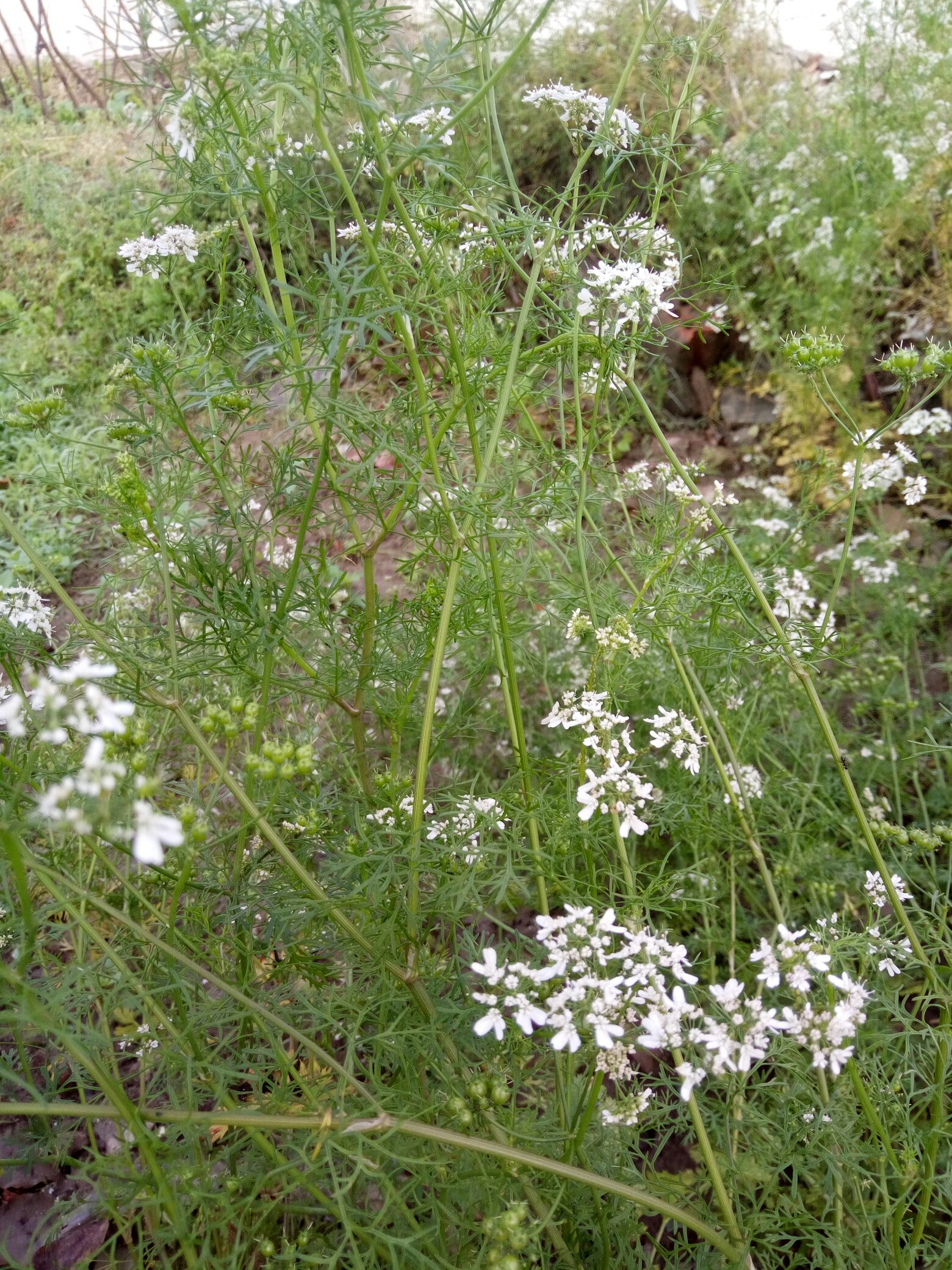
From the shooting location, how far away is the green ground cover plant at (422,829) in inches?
51.9

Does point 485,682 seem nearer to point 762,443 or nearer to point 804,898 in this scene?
point 804,898

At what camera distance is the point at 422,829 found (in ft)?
5.36

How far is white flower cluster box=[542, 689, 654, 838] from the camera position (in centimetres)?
144

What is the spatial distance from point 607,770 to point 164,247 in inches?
52.8

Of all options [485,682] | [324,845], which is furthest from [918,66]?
[324,845]

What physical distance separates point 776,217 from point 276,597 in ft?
12.2

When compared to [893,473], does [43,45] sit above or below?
above

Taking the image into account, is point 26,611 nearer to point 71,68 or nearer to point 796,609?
point 796,609

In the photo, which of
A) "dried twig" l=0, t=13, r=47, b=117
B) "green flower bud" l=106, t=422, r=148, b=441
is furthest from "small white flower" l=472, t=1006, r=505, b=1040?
"dried twig" l=0, t=13, r=47, b=117

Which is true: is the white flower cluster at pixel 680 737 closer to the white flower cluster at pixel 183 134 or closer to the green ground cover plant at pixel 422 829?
the green ground cover plant at pixel 422 829

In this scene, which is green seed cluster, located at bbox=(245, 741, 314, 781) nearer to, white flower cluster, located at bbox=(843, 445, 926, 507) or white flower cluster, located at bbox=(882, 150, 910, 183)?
white flower cluster, located at bbox=(843, 445, 926, 507)

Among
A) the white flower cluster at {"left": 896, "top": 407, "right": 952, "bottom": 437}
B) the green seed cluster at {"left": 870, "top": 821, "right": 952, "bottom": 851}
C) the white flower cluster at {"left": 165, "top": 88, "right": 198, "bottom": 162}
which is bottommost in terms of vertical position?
the green seed cluster at {"left": 870, "top": 821, "right": 952, "bottom": 851}

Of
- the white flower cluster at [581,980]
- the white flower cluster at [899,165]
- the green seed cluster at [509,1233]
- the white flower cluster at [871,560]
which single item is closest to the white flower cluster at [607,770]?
the white flower cluster at [581,980]

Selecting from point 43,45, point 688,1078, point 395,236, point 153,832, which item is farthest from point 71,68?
point 688,1078
